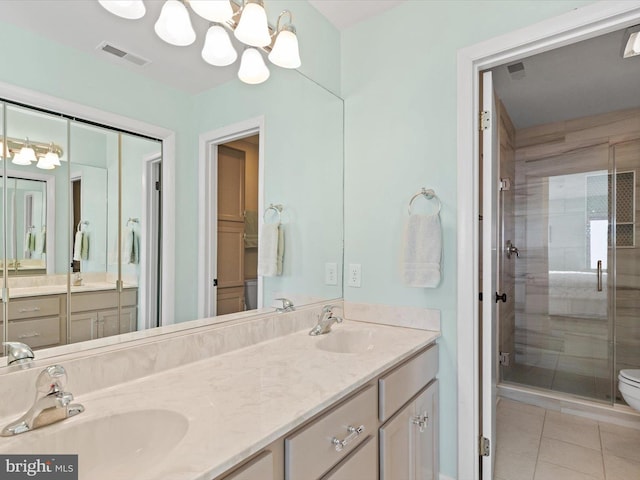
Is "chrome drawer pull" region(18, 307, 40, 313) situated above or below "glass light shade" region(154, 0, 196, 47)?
below

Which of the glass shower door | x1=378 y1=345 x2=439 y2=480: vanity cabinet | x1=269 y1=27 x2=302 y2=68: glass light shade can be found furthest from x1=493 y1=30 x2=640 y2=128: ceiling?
x1=378 y1=345 x2=439 y2=480: vanity cabinet

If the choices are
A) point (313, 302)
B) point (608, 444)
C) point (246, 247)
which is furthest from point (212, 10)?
point (608, 444)

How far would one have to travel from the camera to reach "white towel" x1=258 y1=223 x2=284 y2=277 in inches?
62.4

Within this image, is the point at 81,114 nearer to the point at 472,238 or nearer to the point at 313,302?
the point at 313,302

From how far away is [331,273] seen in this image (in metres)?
1.98

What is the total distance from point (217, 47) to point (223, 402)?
4.00 feet

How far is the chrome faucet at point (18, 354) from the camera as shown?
2.74ft

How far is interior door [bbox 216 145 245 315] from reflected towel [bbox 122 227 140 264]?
337 mm

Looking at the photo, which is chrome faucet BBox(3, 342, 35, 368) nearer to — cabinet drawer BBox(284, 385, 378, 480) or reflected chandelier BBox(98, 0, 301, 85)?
cabinet drawer BBox(284, 385, 378, 480)

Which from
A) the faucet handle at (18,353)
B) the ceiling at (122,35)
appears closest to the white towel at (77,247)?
the faucet handle at (18,353)

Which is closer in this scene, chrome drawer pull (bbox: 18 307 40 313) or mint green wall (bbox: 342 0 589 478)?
chrome drawer pull (bbox: 18 307 40 313)

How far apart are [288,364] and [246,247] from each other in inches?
21.3

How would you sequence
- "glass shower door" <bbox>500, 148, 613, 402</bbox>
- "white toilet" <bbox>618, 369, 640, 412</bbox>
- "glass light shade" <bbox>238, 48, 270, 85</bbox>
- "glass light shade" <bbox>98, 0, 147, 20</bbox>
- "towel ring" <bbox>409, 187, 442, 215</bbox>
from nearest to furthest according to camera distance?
"glass light shade" <bbox>98, 0, 147, 20</bbox>
"glass light shade" <bbox>238, 48, 270, 85</bbox>
"towel ring" <bbox>409, 187, 442, 215</bbox>
"white toilet" <bbox>618, 369, 640, 412</bbox>
"glass shower door" <bbox>500, 148, 613, 402</bbox>

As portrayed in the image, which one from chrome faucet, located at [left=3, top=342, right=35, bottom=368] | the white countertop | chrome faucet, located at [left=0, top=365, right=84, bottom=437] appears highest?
chrome faucet, located at [left=3, top=342, right=35, bottom=368]
